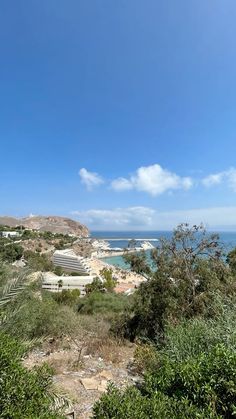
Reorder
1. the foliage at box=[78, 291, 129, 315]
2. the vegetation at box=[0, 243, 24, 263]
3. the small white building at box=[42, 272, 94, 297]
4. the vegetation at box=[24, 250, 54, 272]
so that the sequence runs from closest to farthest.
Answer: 1. the vegetation at box=[24, 250, 54, 272]
2. the vegetation at box=[0, 243, 24, 263]
3. the foliage at box=[78, 291, 129, 315]
4. the small white building at box=[42, 272, 94, 297]

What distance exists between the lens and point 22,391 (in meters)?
2.70

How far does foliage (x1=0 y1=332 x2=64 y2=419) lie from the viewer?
258cm

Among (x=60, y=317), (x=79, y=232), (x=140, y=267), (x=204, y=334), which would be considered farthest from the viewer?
(x=79, y=232)

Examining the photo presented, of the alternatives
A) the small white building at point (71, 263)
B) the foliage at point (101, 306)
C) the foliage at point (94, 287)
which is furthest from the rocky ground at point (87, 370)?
the small white building at point (71, 263)

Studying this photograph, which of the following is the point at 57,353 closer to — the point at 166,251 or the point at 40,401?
the point at 166,251

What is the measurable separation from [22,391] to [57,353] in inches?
201

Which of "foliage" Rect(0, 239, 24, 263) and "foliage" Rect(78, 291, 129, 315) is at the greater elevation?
"foliage" Rect(0, 239, 24, 263)

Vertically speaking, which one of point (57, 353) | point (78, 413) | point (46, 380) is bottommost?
point (57, 353)

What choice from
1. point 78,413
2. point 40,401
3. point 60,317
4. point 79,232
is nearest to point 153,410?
point 40,401

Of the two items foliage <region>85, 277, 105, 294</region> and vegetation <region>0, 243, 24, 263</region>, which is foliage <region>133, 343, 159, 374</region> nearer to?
vegetation <region>0, 243, 24, 263</region>

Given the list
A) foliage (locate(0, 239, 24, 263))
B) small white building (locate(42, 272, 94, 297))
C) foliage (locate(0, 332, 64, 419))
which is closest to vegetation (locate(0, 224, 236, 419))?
foliage (locate(0, 332, 64, 419))

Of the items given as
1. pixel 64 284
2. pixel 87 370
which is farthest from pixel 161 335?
pixel 64 284

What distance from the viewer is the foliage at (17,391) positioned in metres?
2.58

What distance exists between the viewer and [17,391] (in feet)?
8.79
